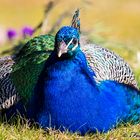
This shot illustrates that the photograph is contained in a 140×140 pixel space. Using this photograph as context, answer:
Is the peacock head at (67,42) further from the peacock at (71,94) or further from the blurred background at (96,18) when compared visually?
the blurred background at (96,18)

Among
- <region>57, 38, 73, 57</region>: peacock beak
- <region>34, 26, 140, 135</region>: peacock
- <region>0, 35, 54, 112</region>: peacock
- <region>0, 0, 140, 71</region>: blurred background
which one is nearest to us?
<region>57, 38, 73, 57</region>: peacock beak

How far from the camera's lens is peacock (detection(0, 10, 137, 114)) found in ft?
19.0

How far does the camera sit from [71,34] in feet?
17.1

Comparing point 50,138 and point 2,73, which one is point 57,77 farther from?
point 2,73

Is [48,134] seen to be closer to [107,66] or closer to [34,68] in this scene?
[34,68]

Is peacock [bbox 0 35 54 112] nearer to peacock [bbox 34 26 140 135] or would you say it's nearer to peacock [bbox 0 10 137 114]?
peacock [bbox 0 10 137 114]

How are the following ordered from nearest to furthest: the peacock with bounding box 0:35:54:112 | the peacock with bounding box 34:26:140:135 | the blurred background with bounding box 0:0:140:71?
the peacock with bounding box 34:26:140:135 < the peacock with bounding box 0:35:54:112 < the blurred background with bounding box 0:0:140:71

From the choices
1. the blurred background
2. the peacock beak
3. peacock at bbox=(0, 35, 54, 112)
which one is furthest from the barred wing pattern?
the blurred background

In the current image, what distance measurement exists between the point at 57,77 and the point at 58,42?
304 mm

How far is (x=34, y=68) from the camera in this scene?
19.2 ft

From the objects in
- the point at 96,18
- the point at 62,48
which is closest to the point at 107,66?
the point at 62,48

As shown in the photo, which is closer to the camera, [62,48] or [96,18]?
[62,48]

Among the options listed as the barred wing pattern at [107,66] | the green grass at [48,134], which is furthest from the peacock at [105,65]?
the green grass at [48,134]

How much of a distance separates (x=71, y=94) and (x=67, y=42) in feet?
→ 1.40
